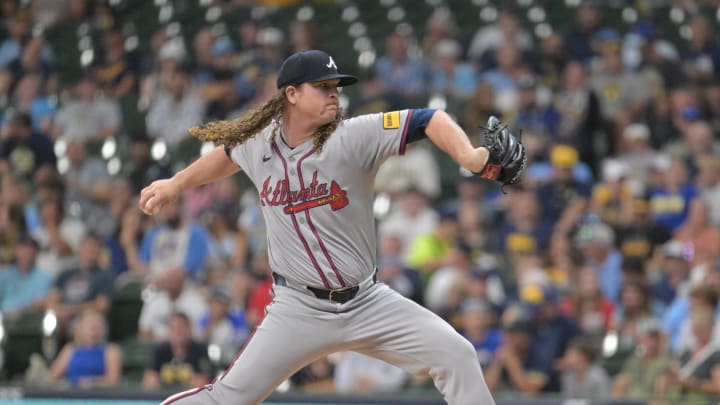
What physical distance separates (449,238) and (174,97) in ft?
13.8

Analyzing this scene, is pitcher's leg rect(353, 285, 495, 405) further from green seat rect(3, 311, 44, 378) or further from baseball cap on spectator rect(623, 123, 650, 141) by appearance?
baseball cap on spectator rect(623, 123, 650, 141)

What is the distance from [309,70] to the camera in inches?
187

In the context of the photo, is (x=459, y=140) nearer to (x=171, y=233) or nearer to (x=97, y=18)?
(x=171, y=233)

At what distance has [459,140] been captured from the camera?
4.45 meters

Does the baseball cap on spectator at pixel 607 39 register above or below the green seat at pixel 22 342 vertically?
above

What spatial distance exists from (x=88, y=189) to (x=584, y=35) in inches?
206

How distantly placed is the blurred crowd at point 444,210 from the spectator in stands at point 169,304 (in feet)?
0.05

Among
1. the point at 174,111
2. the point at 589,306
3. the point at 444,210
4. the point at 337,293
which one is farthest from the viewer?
the point at 174,111

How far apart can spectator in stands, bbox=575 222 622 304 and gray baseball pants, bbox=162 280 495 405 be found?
4.50 m

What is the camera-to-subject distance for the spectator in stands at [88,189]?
37.6 feet

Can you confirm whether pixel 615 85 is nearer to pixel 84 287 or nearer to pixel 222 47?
pixel 222 47

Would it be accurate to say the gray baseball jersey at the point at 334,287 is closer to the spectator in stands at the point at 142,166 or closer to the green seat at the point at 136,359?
the green seat at the point at 136,359

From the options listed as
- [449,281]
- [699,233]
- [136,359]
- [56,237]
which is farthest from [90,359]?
[699,233]

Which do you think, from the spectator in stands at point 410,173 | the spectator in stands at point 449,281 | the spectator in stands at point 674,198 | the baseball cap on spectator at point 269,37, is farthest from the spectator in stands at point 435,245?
the baseball cap on spectator at point 269,37
